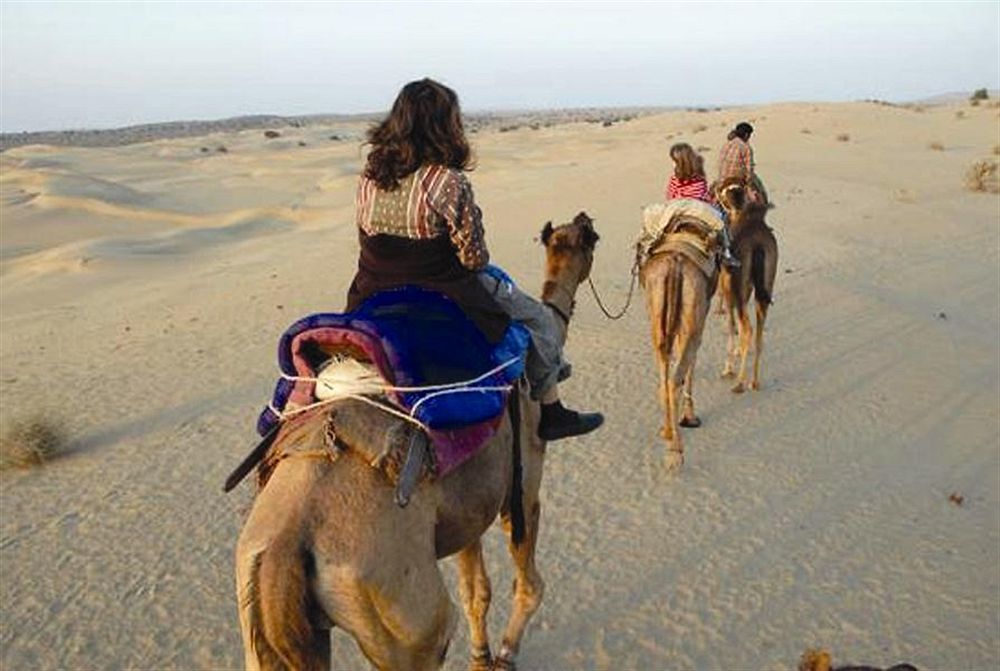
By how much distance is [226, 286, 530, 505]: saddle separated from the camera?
3062mm

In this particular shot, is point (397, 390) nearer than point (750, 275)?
Yes

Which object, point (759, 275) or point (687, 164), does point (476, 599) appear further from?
point (759, 275)

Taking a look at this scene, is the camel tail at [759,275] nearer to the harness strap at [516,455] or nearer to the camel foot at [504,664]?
the camel foot at [504,664]

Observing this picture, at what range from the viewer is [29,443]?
25.1 feet

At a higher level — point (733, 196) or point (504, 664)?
point (733, 196)

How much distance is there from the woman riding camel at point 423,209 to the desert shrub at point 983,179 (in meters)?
24.0

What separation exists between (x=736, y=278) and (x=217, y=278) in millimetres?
10385

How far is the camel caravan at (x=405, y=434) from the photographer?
110 inches

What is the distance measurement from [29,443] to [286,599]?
19.9 ft

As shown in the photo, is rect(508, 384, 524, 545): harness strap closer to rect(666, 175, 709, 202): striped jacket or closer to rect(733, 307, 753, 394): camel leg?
rect(666, 175, 709, 202): striped jacket

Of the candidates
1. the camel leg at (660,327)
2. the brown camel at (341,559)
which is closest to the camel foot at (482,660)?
the brown camel at (341,559)

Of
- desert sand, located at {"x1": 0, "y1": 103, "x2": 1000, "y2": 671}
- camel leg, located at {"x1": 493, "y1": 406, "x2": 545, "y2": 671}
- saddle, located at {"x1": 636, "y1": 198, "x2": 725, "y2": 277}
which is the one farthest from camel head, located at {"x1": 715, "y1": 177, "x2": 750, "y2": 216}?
camel leg, located at {"x1": 493, "y1": 406, "x2": 545, "y2": 671}

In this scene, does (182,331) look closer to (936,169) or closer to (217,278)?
(217,278)

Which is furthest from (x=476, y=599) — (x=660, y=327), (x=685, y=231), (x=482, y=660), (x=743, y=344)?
(x=743, y=344)
